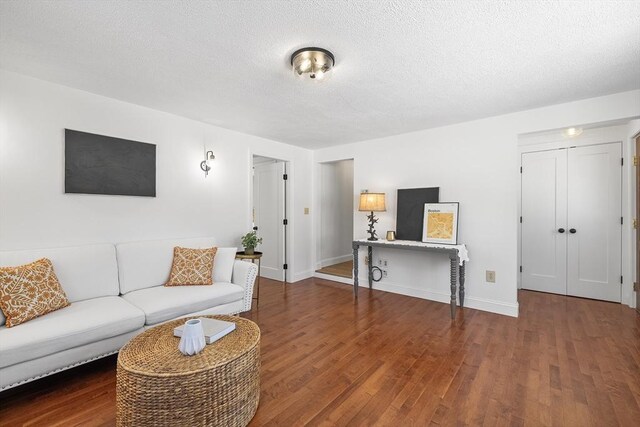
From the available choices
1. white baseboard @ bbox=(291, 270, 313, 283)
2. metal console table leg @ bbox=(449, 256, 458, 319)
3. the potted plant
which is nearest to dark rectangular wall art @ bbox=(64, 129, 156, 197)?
the potted plant

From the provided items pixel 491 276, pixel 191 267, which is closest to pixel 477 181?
pixel 491 276

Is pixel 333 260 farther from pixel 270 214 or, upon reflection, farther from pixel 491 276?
pixel 491 276

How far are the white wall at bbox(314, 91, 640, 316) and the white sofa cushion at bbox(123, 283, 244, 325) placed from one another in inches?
93.5

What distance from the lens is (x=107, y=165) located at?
9.21 feet

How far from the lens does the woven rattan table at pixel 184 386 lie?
139 centimetres

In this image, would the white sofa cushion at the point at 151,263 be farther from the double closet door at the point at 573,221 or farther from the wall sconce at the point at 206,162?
the double closet door at the point at 573,221

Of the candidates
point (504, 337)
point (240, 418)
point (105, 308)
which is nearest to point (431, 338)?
point (504, 337)

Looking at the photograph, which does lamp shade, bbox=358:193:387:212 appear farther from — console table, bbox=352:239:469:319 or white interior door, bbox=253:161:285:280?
white interior door, bbox=253:161:285:280

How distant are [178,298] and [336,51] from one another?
234 centimetres

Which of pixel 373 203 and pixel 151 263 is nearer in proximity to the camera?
pixel 151 263

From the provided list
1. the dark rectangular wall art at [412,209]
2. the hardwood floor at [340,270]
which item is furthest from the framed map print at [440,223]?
the hardwood floor at [340,270]

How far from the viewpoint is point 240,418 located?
5.11 ft

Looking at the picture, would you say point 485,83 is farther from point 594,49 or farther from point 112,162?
point 112,162

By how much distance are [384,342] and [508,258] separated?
1854mm
